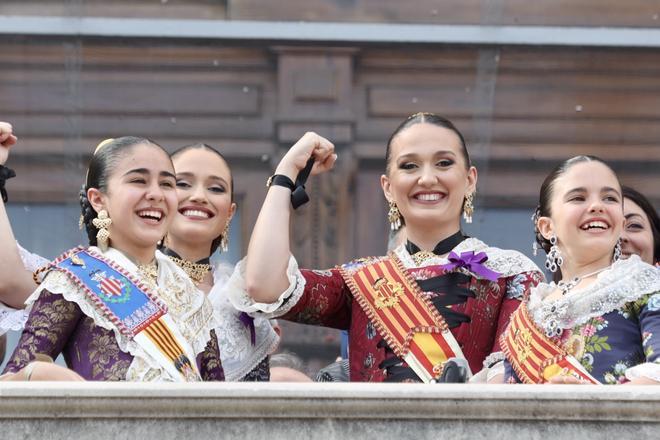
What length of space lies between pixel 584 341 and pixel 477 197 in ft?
10.3

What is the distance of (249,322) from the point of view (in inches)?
182

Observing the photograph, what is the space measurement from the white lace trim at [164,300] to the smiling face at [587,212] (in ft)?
3.07

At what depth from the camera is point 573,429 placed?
3.40 metres

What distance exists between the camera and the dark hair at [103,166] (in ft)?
13.6

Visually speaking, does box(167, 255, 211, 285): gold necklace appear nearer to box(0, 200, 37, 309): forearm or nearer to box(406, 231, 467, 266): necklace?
box(0, 200, 37, 309): forearm

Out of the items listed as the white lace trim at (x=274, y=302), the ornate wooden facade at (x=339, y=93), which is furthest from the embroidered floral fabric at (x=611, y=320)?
the ornate wooden facade at (x=339, y=93)

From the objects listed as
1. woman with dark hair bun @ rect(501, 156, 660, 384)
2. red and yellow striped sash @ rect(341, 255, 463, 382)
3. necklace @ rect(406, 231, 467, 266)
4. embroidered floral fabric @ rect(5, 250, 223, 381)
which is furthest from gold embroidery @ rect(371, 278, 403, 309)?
embroidered floral fabric @ rect(5, 250, 223, 381)

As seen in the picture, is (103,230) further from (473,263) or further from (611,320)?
(611,320)

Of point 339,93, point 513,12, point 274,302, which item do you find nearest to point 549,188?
point 274,302

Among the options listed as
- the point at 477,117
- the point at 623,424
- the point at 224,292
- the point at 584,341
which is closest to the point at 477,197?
the point at 477,117

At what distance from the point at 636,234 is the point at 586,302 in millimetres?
814

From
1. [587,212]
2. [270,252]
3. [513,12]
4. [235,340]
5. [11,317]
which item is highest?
[513,12]

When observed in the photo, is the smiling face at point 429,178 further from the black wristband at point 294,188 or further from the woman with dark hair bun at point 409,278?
the black wristband at point 294,188

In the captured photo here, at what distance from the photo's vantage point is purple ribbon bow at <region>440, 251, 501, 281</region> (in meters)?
4.27
